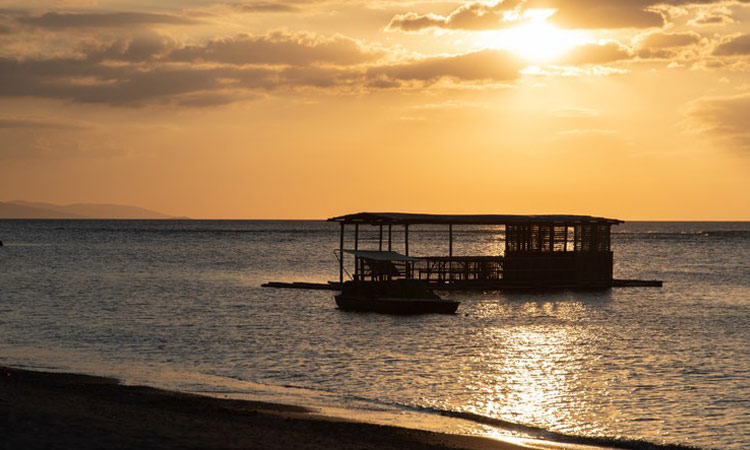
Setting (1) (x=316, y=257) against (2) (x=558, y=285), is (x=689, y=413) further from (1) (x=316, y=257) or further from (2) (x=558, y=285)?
(1) (x=316, y=257)

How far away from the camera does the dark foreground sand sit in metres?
17.4

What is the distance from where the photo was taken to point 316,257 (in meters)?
124

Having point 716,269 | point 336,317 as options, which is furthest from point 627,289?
point 716,269

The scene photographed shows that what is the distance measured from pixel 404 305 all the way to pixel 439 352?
1138 cm

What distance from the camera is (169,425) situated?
18953 mm

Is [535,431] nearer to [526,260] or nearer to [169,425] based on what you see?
[169,425]

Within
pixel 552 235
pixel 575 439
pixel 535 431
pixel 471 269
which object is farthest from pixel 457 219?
pixel 575 439

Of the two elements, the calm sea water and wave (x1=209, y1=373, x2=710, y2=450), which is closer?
wave (x1=209, y1=373, x2=710, y2=450)

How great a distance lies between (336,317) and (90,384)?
75.6ft

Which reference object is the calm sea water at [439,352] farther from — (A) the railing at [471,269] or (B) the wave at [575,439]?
(A) the railing at [471,269]

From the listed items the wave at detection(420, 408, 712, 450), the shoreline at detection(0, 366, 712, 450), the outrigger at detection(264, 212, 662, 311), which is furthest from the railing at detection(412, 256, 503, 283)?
the wave at detection(420, 408, 712, 450)

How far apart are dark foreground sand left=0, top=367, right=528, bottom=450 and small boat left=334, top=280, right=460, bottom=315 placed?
2357cm

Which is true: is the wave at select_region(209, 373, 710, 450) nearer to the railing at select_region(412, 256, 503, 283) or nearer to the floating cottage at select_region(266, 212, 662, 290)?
the floating cottage at select_region(266, 212, 662, 290)

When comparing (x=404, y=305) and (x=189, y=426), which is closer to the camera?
(x=189, y=426)
